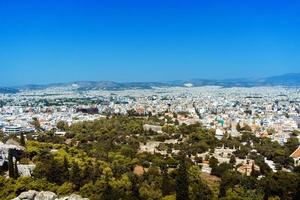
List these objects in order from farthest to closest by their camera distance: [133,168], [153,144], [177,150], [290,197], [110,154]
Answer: [153,144]
[177,150]
[110,154]
[133,168]
[290,197]

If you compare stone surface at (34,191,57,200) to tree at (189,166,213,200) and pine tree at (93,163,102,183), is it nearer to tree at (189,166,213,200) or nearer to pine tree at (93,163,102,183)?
pine tree at (93,163,102,183)

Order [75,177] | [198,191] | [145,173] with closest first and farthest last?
[198,191] < [75,177] < [145,173]

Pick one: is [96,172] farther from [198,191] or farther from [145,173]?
[198,191]

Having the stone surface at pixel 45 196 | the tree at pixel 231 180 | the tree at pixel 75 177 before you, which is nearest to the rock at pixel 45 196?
the stone surface at pixel 45 196

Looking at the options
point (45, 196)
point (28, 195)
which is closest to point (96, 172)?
point (45, 196)

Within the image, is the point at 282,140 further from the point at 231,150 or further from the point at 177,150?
the point at 177,150

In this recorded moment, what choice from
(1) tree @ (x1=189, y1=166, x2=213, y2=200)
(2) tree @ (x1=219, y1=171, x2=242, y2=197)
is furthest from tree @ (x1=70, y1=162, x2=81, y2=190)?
(2) tree @ (x1=219, y1=171, x2=242, y2=197)

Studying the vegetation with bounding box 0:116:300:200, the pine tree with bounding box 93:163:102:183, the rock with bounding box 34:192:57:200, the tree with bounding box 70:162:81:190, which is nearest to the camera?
the rock with bounding box 34:192:57:200

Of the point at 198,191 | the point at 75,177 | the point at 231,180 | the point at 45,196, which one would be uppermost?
the point at 45,196

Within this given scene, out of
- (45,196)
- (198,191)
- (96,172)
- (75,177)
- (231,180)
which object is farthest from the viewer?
(231,180)

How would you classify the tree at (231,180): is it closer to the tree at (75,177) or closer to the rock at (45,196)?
the tree at (75,177)

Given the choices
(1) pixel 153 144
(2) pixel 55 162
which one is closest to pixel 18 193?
(2) pixel 55 162
